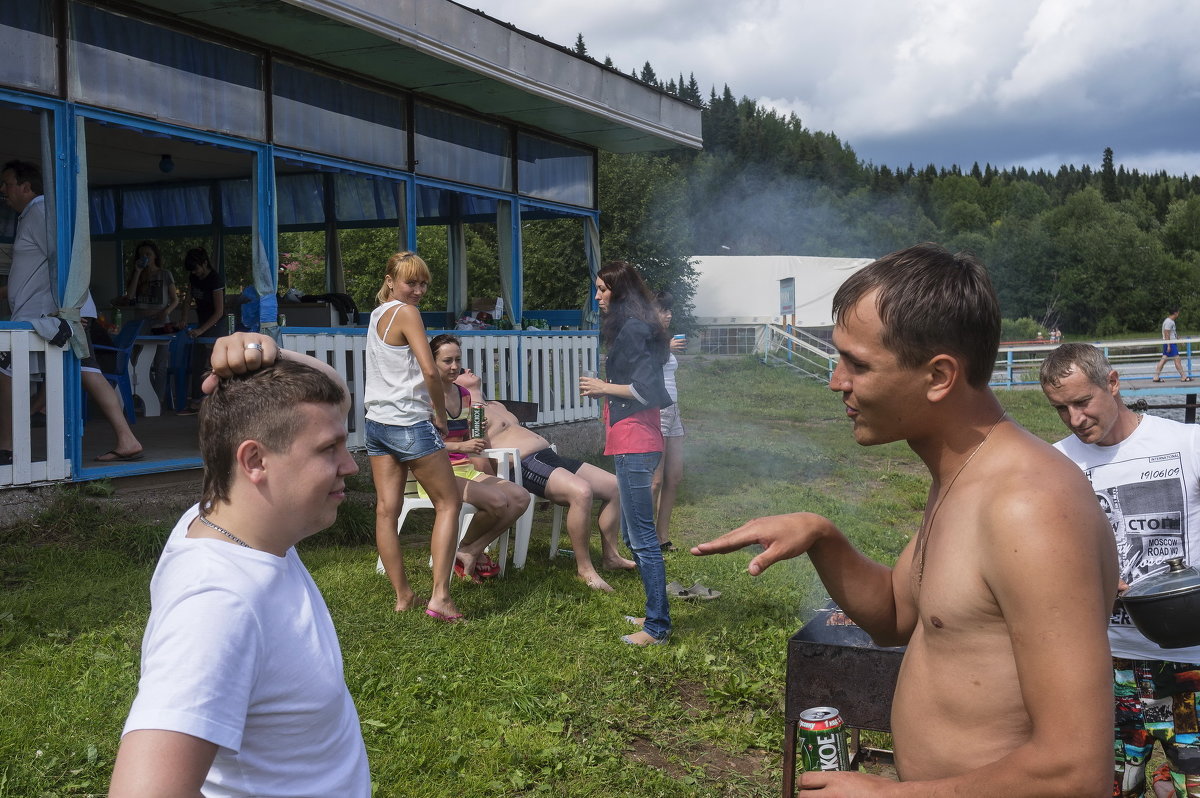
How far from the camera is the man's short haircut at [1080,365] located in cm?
335

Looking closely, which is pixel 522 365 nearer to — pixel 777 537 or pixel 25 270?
pixel 25 270

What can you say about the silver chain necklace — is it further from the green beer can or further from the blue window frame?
the blue window frame

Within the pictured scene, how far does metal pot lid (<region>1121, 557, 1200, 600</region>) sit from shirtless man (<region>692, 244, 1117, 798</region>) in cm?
101

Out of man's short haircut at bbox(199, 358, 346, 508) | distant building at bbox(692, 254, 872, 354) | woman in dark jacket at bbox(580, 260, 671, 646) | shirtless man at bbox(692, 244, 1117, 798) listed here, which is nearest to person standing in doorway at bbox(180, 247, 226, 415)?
woman in dark jacket at bbox(580, 260, 671, 646)

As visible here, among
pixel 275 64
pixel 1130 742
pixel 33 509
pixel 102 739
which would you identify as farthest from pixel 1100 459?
pixel 275 64

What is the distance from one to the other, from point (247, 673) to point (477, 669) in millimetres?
3485

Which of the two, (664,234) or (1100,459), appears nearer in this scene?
(1100,459)

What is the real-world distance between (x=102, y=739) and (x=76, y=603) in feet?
6.05

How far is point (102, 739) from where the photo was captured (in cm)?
376

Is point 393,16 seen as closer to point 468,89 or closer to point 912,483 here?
point 468,89

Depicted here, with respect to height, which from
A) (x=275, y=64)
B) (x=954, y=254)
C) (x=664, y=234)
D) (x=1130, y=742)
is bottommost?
(x=1130, y=742)

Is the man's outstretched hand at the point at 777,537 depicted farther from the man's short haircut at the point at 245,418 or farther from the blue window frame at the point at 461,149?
the blue window frame at the point at 461,149

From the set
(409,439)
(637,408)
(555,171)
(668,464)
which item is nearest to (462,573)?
(409,439)

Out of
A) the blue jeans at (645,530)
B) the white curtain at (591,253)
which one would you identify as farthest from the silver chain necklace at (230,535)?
the white curtain at (591,253)
